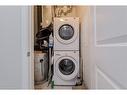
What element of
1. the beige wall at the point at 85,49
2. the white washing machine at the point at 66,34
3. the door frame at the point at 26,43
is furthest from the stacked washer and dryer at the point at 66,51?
the door frame at the point at 26,43

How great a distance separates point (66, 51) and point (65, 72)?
1.40ft

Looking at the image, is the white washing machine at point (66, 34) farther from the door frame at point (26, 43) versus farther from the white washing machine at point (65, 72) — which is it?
the door frame at point (26, 43)

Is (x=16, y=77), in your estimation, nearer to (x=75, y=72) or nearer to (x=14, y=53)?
(x=14, y=53)

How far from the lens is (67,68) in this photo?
3.80 metres

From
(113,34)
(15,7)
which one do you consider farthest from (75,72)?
(113,34)

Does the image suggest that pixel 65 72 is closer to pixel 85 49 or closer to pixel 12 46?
pixel 85 49

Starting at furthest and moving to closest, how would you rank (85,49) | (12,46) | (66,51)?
(66,51), (85,49), (12,46)

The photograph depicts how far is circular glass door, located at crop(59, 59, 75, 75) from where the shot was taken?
3.73m

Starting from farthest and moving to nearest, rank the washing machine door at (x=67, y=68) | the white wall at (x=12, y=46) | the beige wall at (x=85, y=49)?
1. the washing machine door at (x=67, y=68)
2. the beige wall at (x=85, y=49)
3. the white wall at (x=12, y=46)

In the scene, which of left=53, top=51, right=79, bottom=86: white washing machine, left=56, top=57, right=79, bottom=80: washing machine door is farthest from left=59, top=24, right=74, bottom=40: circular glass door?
left=56, top=57, right=79, bottom=80: washing machine door

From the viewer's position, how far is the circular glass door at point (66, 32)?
3.76 m

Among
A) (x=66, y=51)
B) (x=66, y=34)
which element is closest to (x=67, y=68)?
(x=66, y=51)

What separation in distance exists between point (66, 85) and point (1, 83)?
199 centimetres
